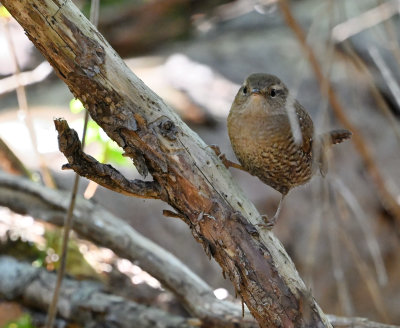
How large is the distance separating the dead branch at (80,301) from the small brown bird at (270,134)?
37.5 inches

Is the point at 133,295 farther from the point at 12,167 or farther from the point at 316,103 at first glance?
the point at 316,103

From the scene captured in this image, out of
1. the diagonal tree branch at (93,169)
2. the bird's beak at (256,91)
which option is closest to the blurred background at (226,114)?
the bird's beak at (256,91)

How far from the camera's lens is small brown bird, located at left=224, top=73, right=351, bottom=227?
290 cm

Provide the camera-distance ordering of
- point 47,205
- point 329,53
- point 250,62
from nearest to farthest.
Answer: point 329,53 < point 47,205 < point 250,62

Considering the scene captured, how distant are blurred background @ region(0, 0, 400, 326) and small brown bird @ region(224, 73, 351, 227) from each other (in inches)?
10.6

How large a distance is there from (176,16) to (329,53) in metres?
5.07

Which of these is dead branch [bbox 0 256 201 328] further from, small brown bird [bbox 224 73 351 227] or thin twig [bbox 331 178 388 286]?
thin twig [bbox 331 178 388 286]

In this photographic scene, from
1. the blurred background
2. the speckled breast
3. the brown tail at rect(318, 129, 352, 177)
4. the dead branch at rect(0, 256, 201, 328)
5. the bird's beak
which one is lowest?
the dead branch at rect(0, 256, 201, 328)

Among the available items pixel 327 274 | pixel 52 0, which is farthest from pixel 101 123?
pixel 327 274

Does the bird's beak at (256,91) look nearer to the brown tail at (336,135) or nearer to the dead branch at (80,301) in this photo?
the brown tail at (336,135)

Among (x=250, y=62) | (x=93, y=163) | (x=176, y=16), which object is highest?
(x=176, y=16)

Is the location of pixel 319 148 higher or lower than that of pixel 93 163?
higher

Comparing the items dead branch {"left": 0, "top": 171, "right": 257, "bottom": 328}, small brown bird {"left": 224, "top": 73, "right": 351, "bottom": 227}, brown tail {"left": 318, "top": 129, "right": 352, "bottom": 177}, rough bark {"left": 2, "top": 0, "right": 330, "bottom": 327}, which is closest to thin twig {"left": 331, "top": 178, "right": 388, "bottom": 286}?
brown tail {"left": 318, "top": 129, "right": 352, "bottom": 177}

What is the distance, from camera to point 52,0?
198 cm
